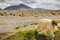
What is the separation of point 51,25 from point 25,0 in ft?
17.6

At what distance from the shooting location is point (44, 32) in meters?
7.88

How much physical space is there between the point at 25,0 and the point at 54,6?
1.89 metres

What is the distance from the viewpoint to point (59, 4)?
12.6 metres

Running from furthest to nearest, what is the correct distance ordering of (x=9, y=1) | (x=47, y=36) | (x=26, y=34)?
1. (x=9, y=1)
2. (x=26, y=34)
3. (x=47, y=36)

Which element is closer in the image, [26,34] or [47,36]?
[47,36]

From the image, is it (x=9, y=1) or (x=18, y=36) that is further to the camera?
(x=9, y=1)

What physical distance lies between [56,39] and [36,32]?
2.90 feet

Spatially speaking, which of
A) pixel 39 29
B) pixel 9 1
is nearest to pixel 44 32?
pixel 39 29

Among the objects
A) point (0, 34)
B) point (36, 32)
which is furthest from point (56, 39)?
point (0, 34)

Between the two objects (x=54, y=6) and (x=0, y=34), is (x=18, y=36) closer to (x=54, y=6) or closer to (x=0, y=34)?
(x=0, y=34)

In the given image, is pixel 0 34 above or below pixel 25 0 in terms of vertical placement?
below

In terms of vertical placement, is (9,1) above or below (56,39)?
above

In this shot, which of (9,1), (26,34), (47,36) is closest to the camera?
(47,36)

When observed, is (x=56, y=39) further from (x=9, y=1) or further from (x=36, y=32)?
(x=9, y=1)
